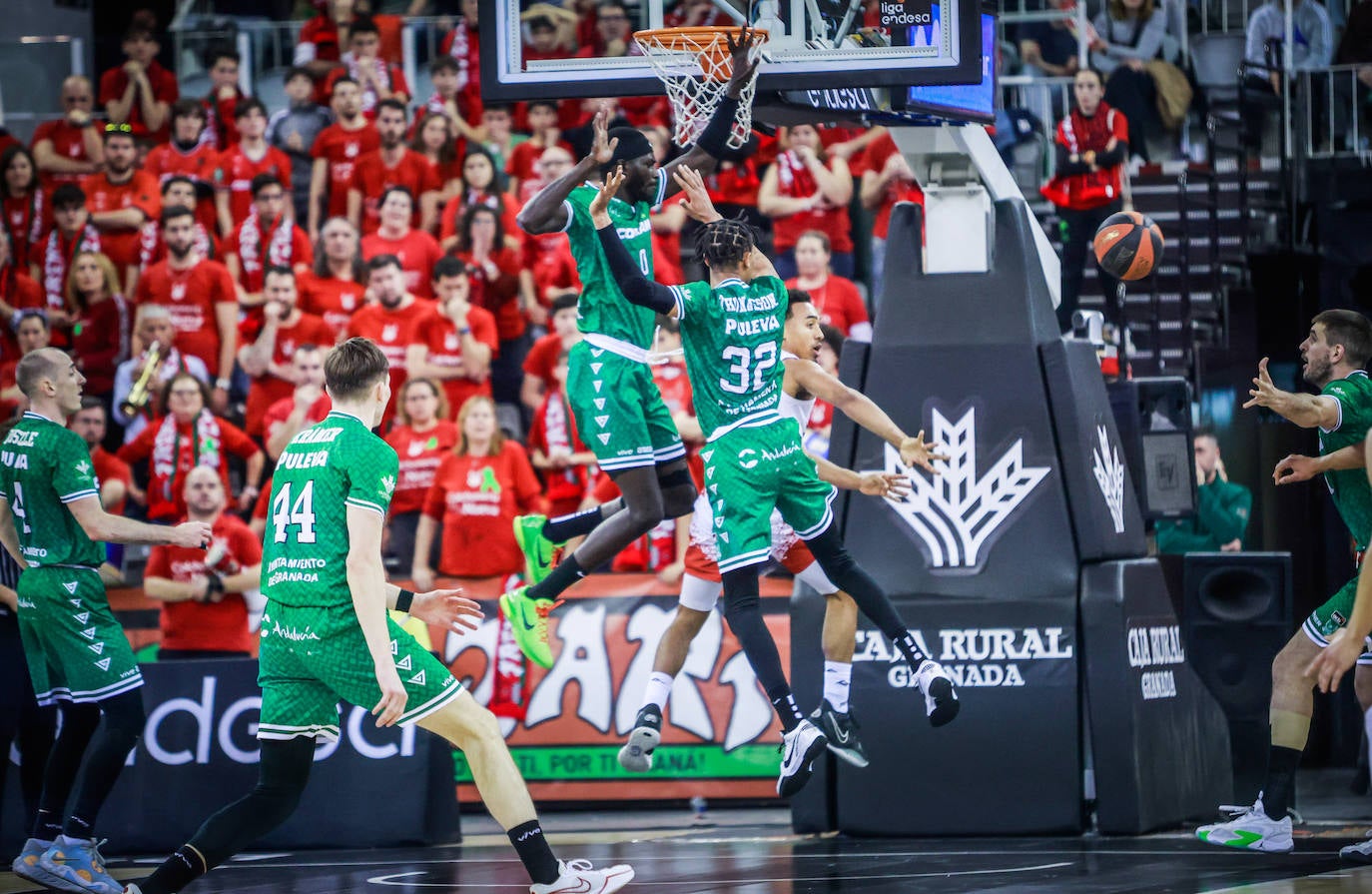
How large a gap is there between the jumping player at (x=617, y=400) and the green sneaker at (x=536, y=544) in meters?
0.38

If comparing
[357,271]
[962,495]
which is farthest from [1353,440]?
[357,271]

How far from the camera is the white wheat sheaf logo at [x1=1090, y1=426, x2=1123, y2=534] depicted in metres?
11.1

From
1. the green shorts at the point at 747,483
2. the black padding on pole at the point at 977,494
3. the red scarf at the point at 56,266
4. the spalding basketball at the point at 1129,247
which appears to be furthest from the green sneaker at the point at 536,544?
the red scarf at the point at 56,266

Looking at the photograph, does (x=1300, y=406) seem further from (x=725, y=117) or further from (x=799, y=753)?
(x=725, y=117)

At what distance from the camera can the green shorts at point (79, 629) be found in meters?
10.1

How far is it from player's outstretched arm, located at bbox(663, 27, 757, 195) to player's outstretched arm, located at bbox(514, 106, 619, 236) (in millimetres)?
355

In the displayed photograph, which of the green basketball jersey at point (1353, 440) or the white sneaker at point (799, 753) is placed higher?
the green basketball jersey at point (1353, 440)

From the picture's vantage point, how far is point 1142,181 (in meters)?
16.6

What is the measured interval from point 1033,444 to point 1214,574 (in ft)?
4.25

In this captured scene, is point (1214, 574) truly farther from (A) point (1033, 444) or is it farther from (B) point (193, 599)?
(B) point (193, 599)

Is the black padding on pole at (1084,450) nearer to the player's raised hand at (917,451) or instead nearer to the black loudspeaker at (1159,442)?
the black loudspeaker at (1159,442)

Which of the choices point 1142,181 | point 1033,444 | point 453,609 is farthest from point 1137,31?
point 453,609

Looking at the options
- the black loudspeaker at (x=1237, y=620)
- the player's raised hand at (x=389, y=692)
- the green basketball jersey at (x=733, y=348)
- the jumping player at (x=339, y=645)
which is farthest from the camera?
the black loudspeaker at (x=1237, y=620)

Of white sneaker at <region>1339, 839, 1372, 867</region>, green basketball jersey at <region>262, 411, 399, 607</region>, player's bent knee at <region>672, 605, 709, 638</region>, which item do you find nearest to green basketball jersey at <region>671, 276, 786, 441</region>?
player's bent knee at <region>672, 605, 709, 638</region>
